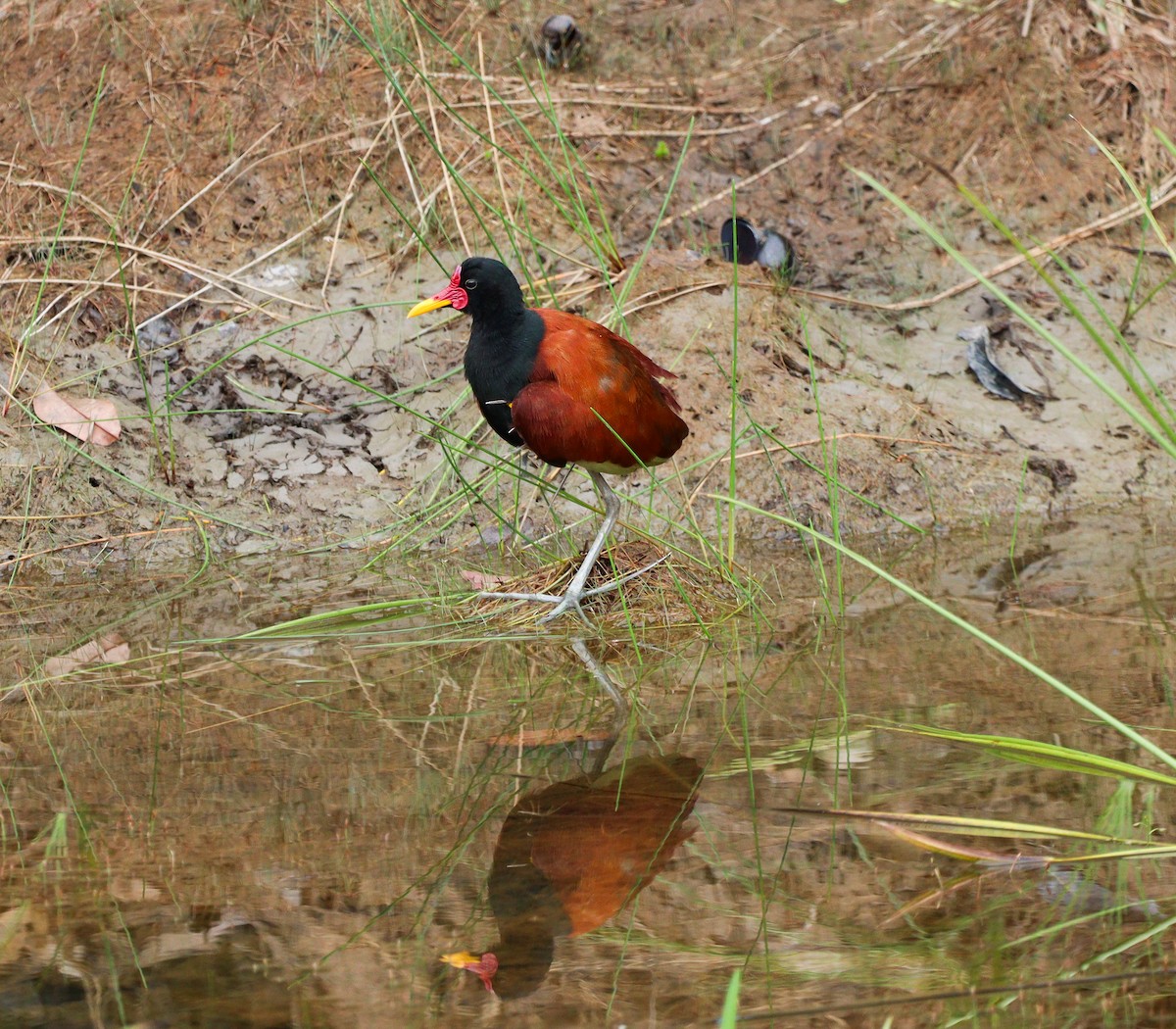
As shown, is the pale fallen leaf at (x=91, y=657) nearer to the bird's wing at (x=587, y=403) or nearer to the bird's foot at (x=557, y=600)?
the bird's foot at (x=557, y=600)

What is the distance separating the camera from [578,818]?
2707mm

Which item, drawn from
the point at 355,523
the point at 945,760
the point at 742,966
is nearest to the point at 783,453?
the point at 355,523

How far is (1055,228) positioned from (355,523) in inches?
140

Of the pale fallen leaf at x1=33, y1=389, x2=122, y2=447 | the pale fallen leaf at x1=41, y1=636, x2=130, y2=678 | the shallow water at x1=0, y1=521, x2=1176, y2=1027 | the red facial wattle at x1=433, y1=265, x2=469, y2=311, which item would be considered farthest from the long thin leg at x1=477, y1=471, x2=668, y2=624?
the pale fallen leaf at x1=33, y1=389, x2=122, y2=447

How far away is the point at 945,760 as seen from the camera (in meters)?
2.86

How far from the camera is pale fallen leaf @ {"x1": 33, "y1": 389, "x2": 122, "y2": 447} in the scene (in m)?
5.18

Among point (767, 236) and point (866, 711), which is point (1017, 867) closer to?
point (866, 711)

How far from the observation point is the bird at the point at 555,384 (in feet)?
12.8

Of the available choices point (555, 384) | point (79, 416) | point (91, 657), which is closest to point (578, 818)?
point (555, 384)

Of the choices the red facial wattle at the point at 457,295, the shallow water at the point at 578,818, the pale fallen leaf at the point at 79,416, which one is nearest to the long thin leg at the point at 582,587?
the shallow water at the point at 578,818

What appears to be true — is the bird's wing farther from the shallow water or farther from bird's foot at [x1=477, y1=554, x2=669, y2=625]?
the shallow water

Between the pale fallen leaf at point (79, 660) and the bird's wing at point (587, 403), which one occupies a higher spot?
the bird's wing at point (587, 403)

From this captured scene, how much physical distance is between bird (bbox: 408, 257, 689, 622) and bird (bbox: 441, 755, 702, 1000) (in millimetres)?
1184

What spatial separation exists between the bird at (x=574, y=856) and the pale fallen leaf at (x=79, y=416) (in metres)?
3.05
